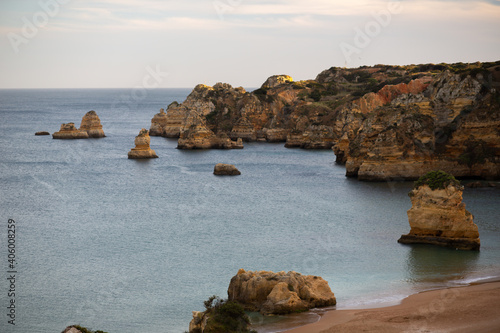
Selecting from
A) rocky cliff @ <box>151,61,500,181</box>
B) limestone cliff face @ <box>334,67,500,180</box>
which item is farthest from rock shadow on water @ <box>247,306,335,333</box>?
rocky cliff @ <box>151,61,500,181</box>

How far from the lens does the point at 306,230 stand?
1762 inches

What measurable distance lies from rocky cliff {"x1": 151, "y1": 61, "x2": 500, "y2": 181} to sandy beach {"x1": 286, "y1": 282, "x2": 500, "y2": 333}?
116ft

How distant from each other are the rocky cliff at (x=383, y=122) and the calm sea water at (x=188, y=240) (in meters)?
3.63

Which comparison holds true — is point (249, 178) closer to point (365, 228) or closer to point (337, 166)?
point (337, 166)

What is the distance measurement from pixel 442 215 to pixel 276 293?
606 inches

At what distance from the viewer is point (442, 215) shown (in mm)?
37312

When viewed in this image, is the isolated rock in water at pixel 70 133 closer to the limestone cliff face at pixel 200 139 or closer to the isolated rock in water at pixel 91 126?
the isolated rock in water at pixel 91 126

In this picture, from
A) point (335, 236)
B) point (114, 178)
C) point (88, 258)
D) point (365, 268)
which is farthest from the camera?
point (114, 178)

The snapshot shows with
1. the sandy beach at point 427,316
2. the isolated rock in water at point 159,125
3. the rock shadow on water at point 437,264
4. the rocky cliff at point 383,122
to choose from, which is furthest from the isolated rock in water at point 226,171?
the isolated rock in water at point 159,125

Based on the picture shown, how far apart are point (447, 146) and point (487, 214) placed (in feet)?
56.1

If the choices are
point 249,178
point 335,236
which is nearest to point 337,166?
point 249,178

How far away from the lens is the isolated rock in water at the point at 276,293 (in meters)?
26.2

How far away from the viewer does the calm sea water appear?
A: 2953 cm

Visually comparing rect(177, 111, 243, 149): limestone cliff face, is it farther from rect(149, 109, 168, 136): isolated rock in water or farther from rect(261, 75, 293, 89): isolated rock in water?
rect(261, 75, 293, 89): isolated rock in water
